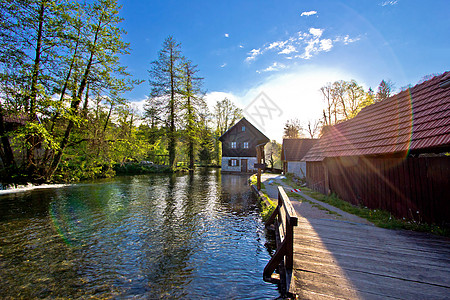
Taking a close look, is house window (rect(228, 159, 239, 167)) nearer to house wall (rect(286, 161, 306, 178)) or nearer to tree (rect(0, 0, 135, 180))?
house wall (rect(286, 161, 306, 178))

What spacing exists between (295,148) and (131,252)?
28366mm

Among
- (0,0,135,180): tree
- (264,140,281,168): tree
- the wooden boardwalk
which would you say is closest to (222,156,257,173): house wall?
(264,140,281,168): tree

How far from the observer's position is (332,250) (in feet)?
15.1

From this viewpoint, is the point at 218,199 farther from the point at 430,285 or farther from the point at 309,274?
the point at 430,285

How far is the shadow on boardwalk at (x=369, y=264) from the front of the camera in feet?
10.3

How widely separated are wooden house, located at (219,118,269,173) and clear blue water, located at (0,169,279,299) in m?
25.1

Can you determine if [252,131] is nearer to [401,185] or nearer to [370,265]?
[401,185]

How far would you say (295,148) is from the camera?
30.8 meters

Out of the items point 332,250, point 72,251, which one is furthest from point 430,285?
point 72,251

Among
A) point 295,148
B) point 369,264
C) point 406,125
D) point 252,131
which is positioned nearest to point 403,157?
point 406,125

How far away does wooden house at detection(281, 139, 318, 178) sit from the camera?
2880 centimetres

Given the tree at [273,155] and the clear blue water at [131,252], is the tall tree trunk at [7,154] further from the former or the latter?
the tree at [273,155]

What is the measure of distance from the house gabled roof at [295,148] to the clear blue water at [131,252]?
70.9 ft

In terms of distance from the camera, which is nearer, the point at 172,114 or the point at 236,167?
the point at 172,114
